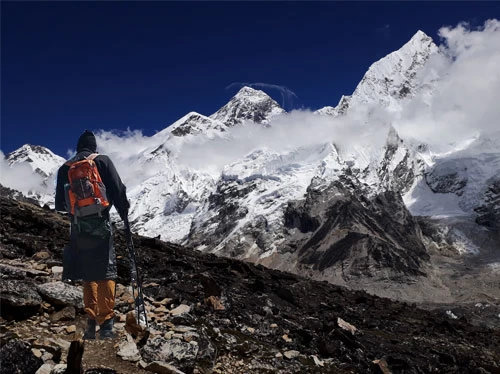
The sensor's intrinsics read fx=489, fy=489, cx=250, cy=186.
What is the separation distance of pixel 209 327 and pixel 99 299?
3.21 meters

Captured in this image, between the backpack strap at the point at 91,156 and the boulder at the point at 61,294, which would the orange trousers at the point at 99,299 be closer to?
the boulder at the point at 61,294

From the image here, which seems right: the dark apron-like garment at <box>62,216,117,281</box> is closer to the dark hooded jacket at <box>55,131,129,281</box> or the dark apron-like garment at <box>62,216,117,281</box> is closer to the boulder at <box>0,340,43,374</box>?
the dark hooded jacket at <box>55,131,129,281</box>

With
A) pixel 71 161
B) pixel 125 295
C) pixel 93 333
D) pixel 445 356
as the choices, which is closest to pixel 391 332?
pixel 445 356

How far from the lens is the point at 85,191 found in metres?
9.32

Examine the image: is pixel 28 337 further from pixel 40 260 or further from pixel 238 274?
pixel 238 274

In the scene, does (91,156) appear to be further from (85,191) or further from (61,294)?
(61,294)

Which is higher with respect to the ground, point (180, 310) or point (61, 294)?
point (61, 294)

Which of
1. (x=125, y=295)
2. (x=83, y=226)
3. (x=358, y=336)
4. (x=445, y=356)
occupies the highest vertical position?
(x=83, y=226)

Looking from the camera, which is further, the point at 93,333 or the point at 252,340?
the point at 252,340

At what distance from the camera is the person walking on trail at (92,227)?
30.6 ft

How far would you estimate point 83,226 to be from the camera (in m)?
9.43

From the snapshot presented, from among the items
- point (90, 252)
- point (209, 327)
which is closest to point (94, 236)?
point (90, 252)

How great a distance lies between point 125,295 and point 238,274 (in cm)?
876

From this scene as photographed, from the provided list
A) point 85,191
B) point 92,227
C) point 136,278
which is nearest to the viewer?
point 85,191
